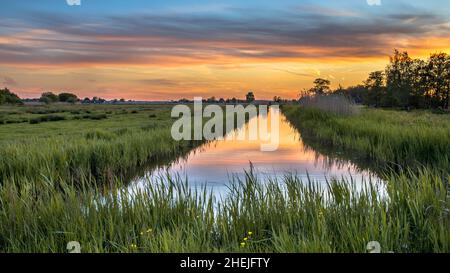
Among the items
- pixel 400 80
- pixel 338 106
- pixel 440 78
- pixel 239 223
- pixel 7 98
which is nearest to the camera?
pixel 239 223

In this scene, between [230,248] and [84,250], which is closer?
[84,250]

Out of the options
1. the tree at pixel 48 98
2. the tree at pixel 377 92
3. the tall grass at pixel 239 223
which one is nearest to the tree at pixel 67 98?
the tree at pixel 48 98

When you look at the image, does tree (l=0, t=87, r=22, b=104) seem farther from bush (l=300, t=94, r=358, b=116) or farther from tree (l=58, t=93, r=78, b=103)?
bush (l=300, t=94, r=358, b=116)

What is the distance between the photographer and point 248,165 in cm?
1527

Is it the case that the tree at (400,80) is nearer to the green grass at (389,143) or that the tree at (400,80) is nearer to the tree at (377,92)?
the tree at (377,92)

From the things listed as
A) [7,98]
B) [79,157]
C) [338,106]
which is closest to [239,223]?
[79,157]

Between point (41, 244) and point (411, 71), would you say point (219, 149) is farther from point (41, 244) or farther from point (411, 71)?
point (411, 71)

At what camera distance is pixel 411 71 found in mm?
65375

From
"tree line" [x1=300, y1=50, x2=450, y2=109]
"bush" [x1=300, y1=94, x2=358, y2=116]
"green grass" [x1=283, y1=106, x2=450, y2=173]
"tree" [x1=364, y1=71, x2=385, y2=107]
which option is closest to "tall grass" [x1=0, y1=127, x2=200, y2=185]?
"green grass" [x1=283, y1=106, x2=450, y2=173]

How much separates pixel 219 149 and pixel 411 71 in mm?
54406

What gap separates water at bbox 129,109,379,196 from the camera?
12.1 m

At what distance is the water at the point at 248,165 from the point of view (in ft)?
39.7

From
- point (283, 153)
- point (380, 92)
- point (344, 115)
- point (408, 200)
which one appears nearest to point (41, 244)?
point (408, 200)

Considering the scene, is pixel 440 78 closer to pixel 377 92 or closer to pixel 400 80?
pixel 400 80
